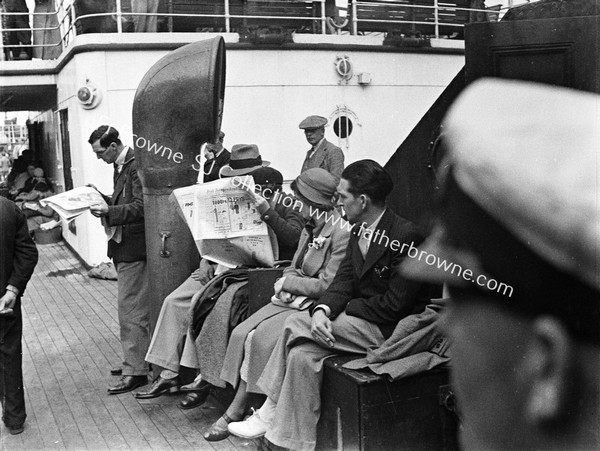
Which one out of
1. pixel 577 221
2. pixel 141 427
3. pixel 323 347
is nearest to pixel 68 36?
pixel 141 427

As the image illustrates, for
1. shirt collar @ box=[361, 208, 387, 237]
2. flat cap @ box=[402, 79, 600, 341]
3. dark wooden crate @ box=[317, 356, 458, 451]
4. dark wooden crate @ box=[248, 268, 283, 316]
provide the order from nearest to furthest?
flat cap @ box=[402, 79, 600, 341]
dark wooden crate @ box=[317, 356, 458, 451]
shirt collar @ box=[361, 208, 387, 237]
dark wooden crate @ box=[248, 268, 283, 316]

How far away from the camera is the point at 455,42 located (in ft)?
44.0

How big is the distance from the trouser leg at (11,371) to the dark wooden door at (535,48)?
11.5 ft

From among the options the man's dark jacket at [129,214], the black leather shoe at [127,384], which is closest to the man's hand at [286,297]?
the man's dark jacket at [129,214]

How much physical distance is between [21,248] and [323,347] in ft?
7.14

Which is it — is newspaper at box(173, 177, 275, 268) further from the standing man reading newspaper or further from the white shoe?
the white shoe

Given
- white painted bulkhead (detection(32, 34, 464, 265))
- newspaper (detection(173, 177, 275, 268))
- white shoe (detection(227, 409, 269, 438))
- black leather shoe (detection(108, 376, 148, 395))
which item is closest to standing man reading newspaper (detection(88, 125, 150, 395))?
black leather shoe (detection(108, 376, 148, 395))

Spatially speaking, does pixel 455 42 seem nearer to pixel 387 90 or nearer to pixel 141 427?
pixel 387 90

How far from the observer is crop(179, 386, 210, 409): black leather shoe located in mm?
4961

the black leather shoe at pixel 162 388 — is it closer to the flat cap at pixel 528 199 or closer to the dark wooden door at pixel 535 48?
the dark wooden door at pixel 535 48

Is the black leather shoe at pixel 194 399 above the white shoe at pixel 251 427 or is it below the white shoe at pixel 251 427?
below

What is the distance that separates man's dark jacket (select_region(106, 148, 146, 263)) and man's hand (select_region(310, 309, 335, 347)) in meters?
2.14

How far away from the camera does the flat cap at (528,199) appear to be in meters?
1.33

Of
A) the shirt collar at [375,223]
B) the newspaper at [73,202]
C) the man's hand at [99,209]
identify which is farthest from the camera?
the man's hand at [99,209]
